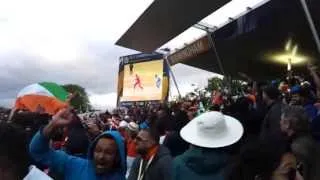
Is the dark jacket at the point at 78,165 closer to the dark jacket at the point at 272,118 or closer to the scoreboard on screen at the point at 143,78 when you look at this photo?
the dark jacket at the point at 272,118

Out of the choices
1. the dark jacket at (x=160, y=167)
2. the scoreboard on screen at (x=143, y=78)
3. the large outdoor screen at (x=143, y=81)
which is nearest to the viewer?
the dark jacket at (x=160, y=167)

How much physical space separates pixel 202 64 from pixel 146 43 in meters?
2.82

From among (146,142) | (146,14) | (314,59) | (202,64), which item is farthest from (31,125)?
(202,64)

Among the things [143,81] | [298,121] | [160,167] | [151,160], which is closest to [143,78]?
[143,81]

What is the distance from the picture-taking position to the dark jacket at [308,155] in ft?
13.3

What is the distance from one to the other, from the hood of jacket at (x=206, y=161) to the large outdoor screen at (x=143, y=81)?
19.1 m

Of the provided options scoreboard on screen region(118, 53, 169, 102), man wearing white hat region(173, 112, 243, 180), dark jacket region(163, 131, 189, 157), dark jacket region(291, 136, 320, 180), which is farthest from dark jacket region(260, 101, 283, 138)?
scoreboard on screen region(118, 53, 169, 102)

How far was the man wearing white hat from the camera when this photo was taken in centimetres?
345

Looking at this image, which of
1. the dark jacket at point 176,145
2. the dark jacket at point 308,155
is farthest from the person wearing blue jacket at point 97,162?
the dark jacket at point 176,145

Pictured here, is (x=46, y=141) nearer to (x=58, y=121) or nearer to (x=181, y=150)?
(x=58, y=121)

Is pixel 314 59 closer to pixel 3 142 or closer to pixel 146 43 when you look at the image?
pixel 146 43

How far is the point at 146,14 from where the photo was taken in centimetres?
1442

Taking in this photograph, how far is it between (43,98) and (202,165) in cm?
293

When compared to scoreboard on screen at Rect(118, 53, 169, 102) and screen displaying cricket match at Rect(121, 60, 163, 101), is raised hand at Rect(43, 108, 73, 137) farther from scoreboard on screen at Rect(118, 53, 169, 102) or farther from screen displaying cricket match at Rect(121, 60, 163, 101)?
screen displaying cricket match at Rect(121, 60, 163, 101)
